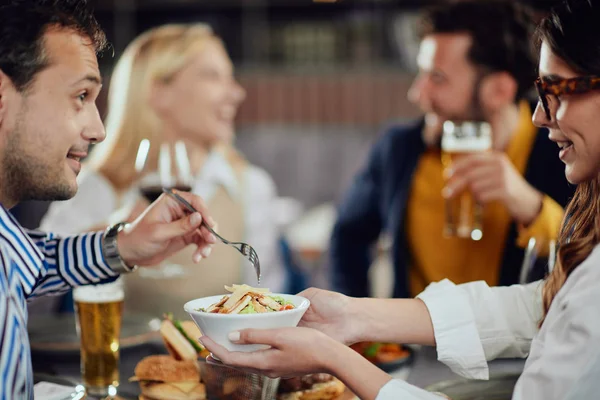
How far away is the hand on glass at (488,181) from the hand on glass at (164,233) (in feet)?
2.65

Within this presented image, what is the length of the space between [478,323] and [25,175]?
0.87 m

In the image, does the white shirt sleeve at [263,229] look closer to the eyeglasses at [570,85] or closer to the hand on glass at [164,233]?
the hand on glass at [164,233]

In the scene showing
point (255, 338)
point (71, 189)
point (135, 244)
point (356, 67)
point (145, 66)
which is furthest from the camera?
point (356, 67)

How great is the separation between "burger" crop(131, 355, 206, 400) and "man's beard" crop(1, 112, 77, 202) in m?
0.34

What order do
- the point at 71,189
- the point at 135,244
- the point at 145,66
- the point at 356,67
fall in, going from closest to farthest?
the point at 71,189
the point at 135,244
the point at 145,66
the point at 356,67

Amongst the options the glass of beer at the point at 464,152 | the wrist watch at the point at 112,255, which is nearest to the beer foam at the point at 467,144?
the glass of beer at the point at 464,152

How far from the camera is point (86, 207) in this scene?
2.69m

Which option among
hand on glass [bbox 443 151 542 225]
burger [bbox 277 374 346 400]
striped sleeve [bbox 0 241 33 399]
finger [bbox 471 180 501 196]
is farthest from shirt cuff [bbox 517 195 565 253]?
striped sleeve [bbox 0 241 33 399]

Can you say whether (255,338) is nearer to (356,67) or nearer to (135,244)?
(135,244)

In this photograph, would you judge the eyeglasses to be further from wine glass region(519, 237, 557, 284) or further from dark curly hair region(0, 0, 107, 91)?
dark curly hair region(0, 0, 107, 91)

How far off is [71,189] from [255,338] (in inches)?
19.3

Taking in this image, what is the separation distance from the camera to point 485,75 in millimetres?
2486

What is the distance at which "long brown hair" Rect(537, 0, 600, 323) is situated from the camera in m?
1.05

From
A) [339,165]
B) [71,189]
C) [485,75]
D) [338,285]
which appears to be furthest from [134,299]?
[339,165]
